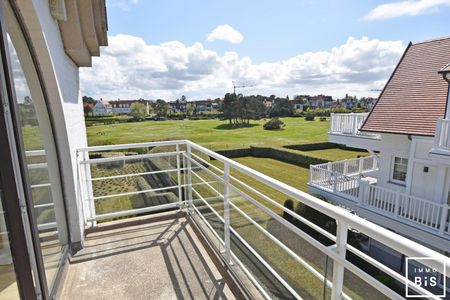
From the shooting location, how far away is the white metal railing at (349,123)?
896cm

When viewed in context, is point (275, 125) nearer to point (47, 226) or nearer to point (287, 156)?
point (287, 156)

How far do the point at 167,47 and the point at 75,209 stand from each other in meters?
25.4

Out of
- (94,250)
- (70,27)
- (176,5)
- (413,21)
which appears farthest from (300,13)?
(94,250)

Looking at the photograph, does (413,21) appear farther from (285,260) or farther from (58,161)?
(58,161)

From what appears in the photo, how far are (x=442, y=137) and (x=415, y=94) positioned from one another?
2.36m

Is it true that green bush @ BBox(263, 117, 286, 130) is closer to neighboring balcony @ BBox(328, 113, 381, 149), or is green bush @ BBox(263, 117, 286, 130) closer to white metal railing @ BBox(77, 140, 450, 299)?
neighboring balcony @ BBox(328, 113, 381, 149)

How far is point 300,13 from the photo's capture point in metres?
6.98

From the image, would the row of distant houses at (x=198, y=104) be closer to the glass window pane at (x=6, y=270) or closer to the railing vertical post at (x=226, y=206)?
the railing vertical post at (x=226, y=206)

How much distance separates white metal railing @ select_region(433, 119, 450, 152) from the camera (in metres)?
5.89

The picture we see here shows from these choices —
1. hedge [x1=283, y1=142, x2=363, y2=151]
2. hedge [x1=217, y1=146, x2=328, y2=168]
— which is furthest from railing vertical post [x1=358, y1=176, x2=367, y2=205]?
hedge [x1=283, y1=142, x2=363, y2=151]

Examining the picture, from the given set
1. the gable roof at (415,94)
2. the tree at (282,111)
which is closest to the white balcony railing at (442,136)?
the gable roof at (415,94)

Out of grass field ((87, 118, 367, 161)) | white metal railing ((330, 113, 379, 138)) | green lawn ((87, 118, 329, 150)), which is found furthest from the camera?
green lawn ((87, 118, 329, 150))

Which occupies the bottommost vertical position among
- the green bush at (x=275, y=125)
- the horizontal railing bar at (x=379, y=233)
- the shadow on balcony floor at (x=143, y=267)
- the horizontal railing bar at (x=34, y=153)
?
the green bush at (x=275, y=125)

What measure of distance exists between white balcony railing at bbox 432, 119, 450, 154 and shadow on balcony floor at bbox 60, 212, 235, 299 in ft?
19.9
